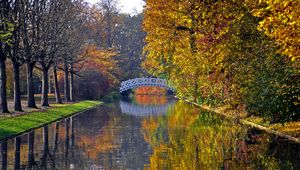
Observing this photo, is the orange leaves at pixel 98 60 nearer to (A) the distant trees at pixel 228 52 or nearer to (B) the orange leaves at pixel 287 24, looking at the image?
(A) the distant trees at pixel 228 52

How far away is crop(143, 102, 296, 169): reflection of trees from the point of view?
16.6 meters

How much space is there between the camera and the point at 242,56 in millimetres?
27828

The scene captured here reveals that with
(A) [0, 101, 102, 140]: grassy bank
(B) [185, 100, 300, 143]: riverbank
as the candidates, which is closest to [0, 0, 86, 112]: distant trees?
(A) [0, 101, 102, 140]: grassy bank

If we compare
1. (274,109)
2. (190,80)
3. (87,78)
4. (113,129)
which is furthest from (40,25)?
(87,78)

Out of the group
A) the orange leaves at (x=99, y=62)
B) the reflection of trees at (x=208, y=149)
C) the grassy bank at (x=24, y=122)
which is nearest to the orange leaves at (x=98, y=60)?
the orange leaves at (x=99, y=62)

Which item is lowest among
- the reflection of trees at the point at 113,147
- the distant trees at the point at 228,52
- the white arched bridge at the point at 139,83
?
the reflection of trees at the point at 113,147

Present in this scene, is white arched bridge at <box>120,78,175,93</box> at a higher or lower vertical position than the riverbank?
higher

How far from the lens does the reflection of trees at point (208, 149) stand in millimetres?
16609

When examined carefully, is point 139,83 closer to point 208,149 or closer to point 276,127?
point 276,127

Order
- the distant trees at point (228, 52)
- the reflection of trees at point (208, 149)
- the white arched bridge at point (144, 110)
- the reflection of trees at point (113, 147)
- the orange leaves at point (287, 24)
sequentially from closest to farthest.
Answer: the orange leaves at point (287, 24), the reflection of trees at point (208, 149), the reflection of trees at point (113, 147), the distant trees at point (228, 52), the white arched bridge at point (144, 110)

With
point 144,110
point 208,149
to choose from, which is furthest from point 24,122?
point 144,110

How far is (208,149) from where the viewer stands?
805 inches

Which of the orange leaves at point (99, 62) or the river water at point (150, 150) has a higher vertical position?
the orange leaves at point (99, 62)

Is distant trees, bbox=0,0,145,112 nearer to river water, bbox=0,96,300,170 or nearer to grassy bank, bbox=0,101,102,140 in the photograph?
grassy bank, bbox=0,101,102,140
